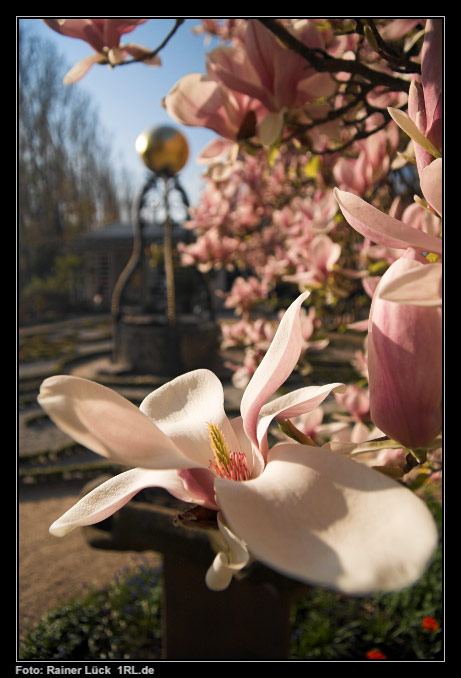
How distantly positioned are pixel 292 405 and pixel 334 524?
2.9 inches

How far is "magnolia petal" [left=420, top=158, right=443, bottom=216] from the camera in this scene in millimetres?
211

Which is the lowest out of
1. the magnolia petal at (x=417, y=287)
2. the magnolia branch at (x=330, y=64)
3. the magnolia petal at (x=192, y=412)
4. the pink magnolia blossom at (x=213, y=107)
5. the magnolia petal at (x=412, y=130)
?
the magnolia petal at (x=192, y=412)

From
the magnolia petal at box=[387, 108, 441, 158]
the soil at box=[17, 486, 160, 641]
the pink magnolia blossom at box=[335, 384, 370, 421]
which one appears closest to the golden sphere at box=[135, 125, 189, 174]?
the pink magnolia blossom at box=[335, 384, 370, 421]

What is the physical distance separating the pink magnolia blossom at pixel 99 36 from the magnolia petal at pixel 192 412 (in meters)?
0.43

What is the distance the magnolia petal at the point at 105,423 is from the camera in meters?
0.19

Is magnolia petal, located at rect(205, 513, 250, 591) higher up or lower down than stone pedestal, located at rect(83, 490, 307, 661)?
higher up

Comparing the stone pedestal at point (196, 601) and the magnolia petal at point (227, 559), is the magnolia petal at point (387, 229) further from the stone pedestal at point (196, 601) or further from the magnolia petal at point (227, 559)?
the stone pedestal at point (196, 601)

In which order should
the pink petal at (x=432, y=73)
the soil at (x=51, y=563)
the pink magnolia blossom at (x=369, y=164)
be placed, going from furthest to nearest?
1. the soil at (x=51, y=563)
2. the pink magnolia blossom at (x=369, y=164)
3. the pink petal at (x=432, y=73)

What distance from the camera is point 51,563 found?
1682 millimetres

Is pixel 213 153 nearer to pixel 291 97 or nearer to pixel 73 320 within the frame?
pixel 291 97

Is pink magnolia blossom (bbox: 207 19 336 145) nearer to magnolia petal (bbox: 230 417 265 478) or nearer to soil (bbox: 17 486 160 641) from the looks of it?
magnolia petal (bbox: 230 417 265 478)

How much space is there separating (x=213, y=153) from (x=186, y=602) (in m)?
0.95

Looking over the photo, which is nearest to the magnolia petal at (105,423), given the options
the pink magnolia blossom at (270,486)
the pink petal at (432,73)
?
the pink magnolia blossom at (270,486)

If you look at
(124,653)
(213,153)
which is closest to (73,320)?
(124,653)
